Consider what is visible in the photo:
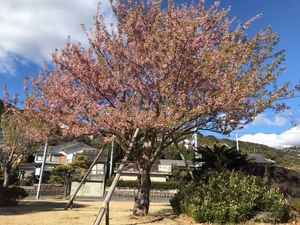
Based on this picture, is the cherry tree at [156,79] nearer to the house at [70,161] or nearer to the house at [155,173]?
the house at [70,161]

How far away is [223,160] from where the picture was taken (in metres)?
13.4

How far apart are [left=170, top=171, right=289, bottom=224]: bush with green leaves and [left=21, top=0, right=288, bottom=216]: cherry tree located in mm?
2191

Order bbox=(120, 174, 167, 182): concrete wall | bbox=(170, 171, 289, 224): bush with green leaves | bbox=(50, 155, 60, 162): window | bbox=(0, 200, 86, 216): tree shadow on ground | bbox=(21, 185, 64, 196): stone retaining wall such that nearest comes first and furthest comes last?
bbox=(170, 171, 289, 224): bush with green leaves < bbox=(0, 200, 86, 216): tree shadow on ground < bbox=(21, 185, 64, 196): stone retaining wall < bbox=(120, 174, 167, 182): concrete wall < bbox=(50, 155, 60, 162): window

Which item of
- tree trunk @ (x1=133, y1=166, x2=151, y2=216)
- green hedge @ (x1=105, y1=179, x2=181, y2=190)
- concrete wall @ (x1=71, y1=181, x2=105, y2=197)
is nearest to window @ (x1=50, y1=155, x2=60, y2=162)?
concrete wall @ (x1=71, y1=181, x2=105, y2=197)

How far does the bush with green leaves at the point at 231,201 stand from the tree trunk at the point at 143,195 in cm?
142

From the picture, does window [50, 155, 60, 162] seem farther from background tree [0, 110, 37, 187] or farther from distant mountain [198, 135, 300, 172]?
background tree [0, 110, 37, 187]

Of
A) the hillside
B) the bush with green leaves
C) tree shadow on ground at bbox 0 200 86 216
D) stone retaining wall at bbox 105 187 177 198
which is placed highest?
the hillside

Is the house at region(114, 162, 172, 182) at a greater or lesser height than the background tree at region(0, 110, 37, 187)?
lesser

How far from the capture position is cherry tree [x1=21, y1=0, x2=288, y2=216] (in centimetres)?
896

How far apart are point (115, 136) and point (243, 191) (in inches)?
181

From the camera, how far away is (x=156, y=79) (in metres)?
9.51

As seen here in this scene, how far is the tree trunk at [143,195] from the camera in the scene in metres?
10.4

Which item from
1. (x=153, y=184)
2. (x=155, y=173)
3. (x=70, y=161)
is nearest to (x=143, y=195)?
(x=153, y=184)

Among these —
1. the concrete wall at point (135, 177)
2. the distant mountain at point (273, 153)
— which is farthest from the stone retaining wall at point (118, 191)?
the distant mountain at point (273, 153)
